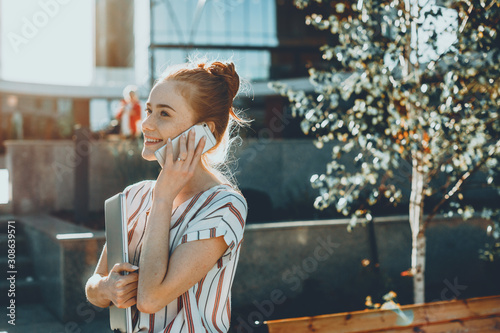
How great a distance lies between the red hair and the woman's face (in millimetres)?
26

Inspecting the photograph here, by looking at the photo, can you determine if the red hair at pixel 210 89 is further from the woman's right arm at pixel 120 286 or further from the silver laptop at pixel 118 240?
the woman's right arm at pixel 120 286

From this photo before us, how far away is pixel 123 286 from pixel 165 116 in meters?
0.59

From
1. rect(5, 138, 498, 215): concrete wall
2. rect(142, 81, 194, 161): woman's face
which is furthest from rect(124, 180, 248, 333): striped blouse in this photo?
rect(5, 138, 498, 215): concrete wall

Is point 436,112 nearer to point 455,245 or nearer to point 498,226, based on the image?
point 498,226

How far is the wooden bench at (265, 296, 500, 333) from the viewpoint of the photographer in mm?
3068

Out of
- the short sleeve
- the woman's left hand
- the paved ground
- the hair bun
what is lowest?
the paved ground

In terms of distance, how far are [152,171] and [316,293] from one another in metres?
3.11

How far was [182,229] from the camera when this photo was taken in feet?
5.76

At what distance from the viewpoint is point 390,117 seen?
437 cm

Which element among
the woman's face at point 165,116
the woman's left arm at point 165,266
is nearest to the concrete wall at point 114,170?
the woman's face at point 165,116

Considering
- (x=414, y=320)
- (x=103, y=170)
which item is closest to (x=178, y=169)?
(x=414, y=320)

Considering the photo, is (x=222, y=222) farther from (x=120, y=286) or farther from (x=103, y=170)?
(x=103, y=170)

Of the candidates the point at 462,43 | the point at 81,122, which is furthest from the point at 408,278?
the point at 81,122

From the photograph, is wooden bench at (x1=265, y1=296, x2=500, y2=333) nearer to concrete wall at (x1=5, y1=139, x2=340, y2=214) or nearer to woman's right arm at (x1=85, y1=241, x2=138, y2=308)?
woman's right arm at (x1=85, y1=241, x2=138, y2=308)
